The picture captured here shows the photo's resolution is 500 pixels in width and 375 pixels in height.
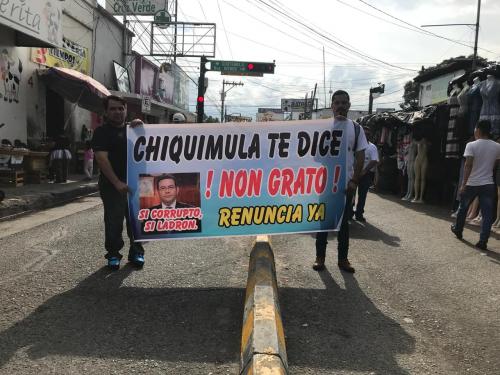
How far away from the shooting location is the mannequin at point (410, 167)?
38.1 feet

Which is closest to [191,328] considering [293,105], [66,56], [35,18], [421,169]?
[421,169]

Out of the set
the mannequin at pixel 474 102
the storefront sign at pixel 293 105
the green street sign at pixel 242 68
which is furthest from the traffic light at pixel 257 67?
the storefront sign at pixel 293 105

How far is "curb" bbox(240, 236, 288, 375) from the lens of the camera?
8.80ft

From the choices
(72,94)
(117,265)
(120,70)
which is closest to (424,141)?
(117,265)

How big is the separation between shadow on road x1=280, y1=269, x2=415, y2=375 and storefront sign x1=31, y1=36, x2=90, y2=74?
1269cm

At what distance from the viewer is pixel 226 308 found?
4074 millimetres

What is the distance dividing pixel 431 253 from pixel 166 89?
2742cm

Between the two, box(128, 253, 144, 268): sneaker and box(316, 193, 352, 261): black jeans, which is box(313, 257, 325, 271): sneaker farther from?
box(128, 253, 144, 268): sneaker

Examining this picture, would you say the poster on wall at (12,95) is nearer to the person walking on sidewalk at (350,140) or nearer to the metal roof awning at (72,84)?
the metal roof awning at (72,84)

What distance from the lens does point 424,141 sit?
1115 cm

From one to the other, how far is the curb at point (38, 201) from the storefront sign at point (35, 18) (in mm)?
3838

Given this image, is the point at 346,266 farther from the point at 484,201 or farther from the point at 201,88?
the point at 201,88

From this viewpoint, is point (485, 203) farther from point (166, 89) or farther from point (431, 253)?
point (166, 89)

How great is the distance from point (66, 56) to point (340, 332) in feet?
49.9
